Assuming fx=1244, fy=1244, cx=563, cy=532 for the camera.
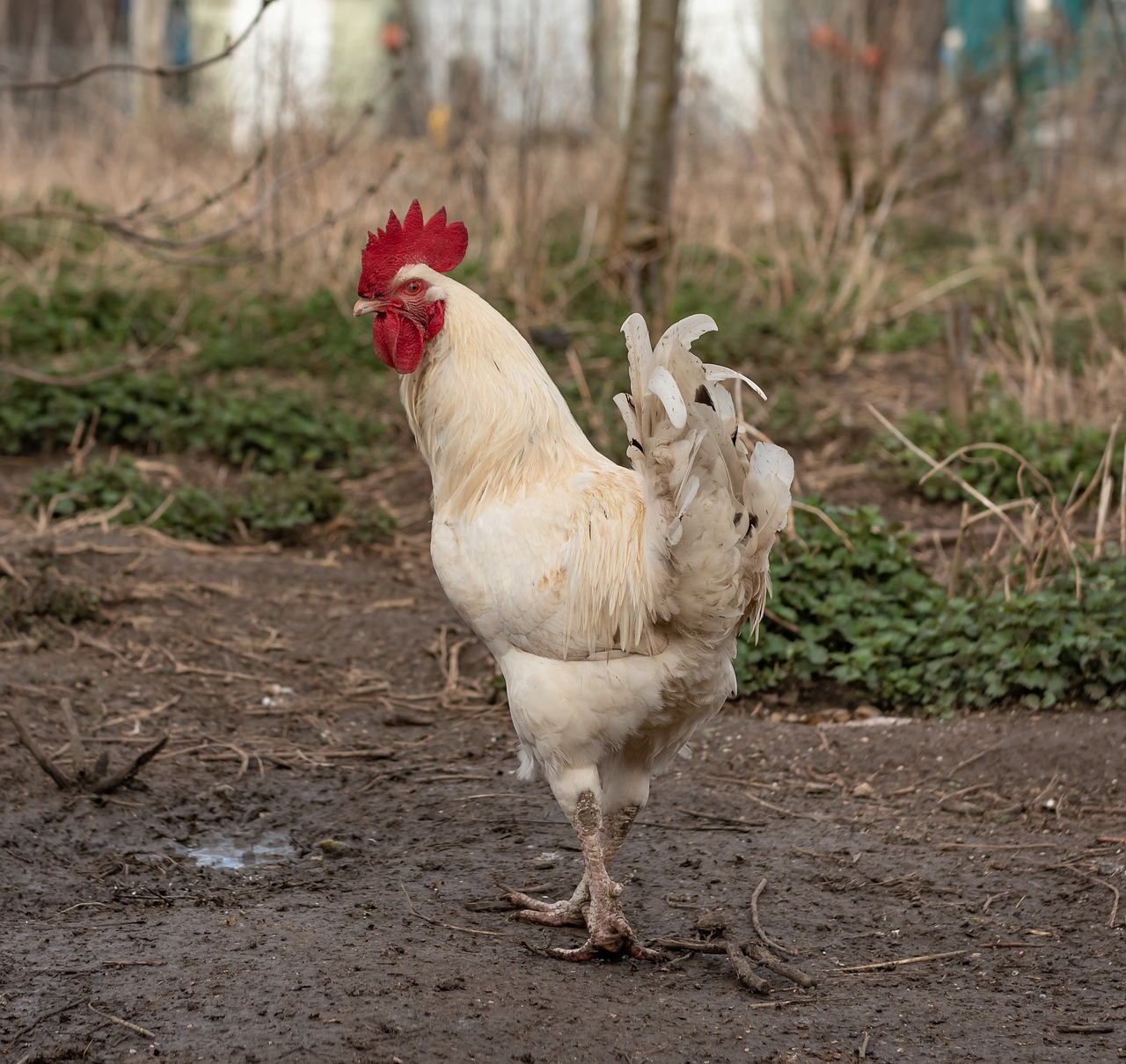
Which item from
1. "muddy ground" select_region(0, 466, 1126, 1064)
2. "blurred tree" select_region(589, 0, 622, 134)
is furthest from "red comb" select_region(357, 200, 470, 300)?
"blurred tree" select_region(589, 0, 622, 134)

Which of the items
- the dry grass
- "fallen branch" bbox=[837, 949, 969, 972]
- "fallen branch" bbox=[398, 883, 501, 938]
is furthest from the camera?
the dry grass

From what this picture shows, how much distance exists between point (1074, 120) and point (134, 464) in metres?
9.72

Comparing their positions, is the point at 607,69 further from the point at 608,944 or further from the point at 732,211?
the point at 608,944

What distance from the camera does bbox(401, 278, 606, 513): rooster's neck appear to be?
346 cm

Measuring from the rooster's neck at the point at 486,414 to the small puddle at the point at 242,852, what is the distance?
1.32 m

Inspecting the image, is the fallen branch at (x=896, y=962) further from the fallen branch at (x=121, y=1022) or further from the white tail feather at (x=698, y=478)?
the fallen branch at (x=121, y=1022)

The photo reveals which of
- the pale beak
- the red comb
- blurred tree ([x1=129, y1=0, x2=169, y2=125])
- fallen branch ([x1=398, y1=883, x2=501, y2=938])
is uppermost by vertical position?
blurred tree ([x1=129, y1=0, x2=169, y2=125])

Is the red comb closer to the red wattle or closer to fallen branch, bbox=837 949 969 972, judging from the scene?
the red wattle

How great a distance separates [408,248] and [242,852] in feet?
6.54

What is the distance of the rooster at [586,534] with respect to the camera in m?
2.92

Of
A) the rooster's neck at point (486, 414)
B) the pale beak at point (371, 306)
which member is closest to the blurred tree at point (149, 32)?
the pale beak at point (371, 306)

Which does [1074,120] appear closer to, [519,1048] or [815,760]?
[815,760]

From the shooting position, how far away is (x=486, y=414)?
3463 millimetres

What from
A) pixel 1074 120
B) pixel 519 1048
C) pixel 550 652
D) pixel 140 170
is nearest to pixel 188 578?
pixel 550 652
